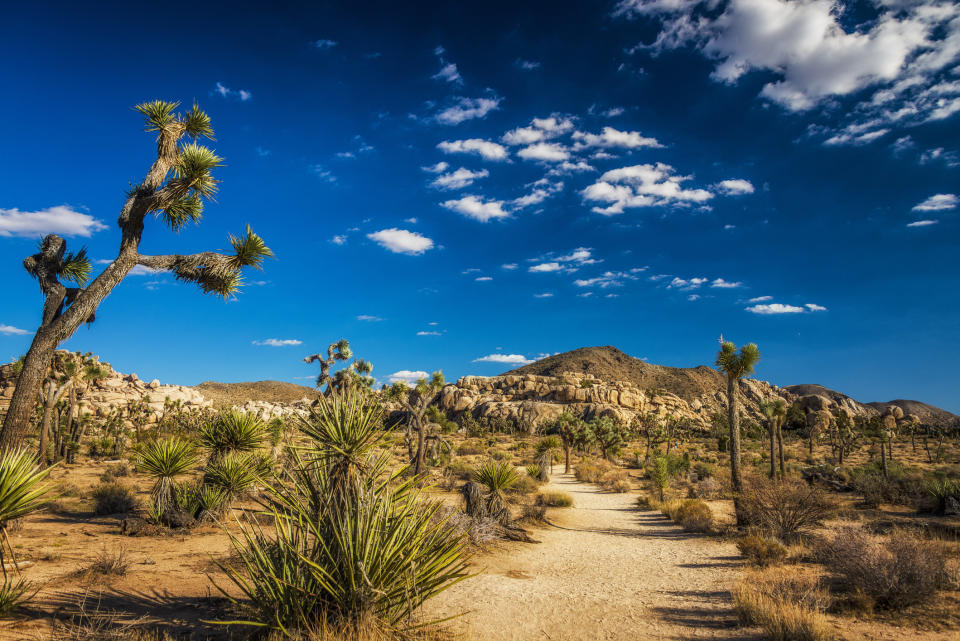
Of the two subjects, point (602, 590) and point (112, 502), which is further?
point (112, 502)

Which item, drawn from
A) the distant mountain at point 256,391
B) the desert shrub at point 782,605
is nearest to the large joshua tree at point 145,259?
the desert shrub at point 782,605

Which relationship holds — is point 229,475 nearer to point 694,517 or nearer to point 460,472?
point 694,517

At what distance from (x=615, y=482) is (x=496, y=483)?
15.6 meters

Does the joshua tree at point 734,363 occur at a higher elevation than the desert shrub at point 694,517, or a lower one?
higher

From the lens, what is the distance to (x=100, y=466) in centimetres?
2641

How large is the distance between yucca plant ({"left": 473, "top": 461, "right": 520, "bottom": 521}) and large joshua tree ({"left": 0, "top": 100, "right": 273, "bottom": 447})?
9.37 metres

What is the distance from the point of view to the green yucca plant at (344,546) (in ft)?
14.6

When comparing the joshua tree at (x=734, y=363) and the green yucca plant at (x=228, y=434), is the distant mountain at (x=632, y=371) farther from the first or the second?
the green yucca plant at (x=228, y=434)

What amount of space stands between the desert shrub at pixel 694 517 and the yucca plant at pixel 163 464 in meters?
15.4

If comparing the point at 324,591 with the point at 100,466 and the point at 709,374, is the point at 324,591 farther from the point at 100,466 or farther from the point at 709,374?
the point at 709,374

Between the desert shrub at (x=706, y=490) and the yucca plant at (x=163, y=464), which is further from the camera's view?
the desert shrub at (x=706, y=490)

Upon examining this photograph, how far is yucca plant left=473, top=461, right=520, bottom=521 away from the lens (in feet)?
45.7

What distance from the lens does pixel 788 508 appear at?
11.4 meters

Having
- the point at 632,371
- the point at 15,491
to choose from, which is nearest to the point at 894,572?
the point at 15,491
